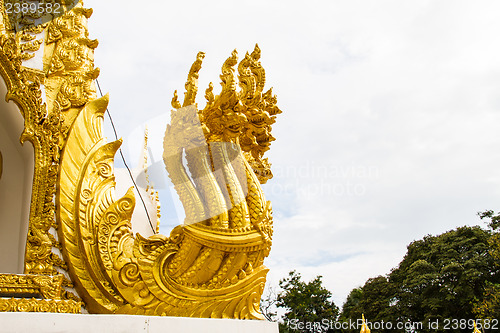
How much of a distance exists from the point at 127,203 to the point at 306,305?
17.4m

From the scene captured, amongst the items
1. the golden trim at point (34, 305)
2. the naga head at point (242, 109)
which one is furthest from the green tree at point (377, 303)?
the golden trim at point (34, 305)

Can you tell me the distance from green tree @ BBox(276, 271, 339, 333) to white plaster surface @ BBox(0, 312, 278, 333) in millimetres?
15883

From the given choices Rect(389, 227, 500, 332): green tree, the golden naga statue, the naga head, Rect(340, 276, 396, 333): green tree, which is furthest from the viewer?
Rect(340, 276, 396, 333): green tree

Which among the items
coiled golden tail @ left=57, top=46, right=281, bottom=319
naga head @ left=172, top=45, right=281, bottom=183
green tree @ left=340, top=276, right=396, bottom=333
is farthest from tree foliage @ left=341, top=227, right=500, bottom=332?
coiled golden tail @ left=57, top=46, right=281, bottom=319

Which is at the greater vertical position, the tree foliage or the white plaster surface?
the tree foliage

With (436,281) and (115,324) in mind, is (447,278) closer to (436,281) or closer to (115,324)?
(436,281)

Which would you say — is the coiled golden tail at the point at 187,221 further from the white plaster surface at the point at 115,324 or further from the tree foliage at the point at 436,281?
the tree foliage at the point at 436,281

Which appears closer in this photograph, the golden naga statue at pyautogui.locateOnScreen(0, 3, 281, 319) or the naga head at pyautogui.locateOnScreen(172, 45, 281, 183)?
the golden naga statue at pyautogui.locateOnScreen(0, 3, 281, 319)

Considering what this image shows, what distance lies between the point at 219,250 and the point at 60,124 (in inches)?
51.4

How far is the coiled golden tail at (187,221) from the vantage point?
2.44 metres

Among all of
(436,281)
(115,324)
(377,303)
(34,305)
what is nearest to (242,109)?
(115,324)

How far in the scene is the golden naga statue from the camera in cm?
241

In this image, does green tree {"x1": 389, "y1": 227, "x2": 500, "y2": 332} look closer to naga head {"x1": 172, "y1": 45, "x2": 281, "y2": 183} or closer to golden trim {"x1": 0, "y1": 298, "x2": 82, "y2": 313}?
naga head {"x1": 172, "y1": 45, "x2": 281, "y2": 183}

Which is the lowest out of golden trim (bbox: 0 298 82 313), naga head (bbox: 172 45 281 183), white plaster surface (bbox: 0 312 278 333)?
white plaster surface (bbox: 0 312 278 333)
